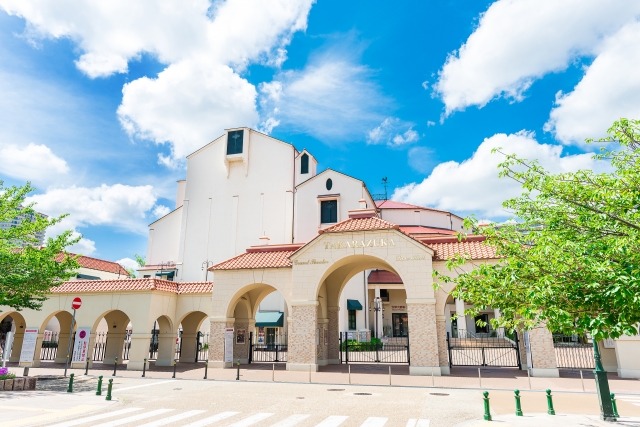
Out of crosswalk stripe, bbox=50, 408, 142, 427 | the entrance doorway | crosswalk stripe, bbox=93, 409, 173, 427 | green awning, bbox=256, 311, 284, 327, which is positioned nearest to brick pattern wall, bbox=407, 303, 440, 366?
crosswalk stripe, bbox=93, 409, 173, 427

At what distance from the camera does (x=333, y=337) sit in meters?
25.8

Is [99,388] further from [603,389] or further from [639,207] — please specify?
[639,207]

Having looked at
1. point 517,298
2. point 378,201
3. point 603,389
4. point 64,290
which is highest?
point 378,201

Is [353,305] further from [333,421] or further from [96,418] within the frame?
[96,418]

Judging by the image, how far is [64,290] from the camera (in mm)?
25266

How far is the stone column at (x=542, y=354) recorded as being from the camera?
18938mm

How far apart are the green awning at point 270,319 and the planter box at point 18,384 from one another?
2304 centimetres

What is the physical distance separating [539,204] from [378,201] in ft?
144

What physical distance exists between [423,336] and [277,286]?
28.0ft

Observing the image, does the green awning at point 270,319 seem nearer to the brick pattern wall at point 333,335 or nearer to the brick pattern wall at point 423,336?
the brick pattern wall at point 333,335

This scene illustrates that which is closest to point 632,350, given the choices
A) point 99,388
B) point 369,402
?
point 369,402

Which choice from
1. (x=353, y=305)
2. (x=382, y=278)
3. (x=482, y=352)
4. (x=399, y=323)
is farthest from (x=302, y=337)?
(x=399, y=323)

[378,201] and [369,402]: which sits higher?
[378,201]

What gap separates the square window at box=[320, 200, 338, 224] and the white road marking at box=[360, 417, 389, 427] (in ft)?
96.5
